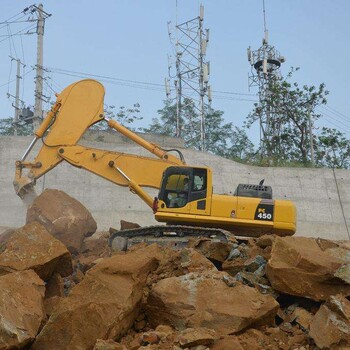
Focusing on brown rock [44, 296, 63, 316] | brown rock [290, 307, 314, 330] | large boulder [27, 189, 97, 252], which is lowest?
brown rock [290, 307, 314, 330]

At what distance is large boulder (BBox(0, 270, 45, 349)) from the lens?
18.0 feet

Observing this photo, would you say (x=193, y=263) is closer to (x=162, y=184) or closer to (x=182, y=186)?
(x=182, y=186)

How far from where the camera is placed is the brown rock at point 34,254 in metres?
7.19

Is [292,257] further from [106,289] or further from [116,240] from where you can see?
[116,240]

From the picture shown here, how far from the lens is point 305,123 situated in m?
31.0

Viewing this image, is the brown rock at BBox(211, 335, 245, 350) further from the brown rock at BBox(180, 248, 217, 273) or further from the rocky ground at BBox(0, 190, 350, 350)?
the brown rock at BBox(180, 248, 217, 273)

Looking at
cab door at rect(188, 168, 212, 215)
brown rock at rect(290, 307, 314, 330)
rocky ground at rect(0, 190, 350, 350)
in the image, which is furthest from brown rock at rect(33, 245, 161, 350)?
cab door at rect(188, 168, 212, 215)

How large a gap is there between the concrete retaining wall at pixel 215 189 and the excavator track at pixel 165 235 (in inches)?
334

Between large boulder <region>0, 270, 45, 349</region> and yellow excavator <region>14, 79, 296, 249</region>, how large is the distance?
4.23 meters

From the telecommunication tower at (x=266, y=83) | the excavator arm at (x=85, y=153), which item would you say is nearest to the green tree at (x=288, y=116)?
the telecommunication tower at (x=266, y=83)

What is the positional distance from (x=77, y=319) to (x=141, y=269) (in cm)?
107

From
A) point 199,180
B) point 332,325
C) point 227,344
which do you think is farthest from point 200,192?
point 227,344

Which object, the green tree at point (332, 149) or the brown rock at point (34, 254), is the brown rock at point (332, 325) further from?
the green tree at point (332, 149)

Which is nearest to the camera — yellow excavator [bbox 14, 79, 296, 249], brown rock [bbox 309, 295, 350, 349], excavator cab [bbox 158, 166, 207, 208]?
brown rock [bbox 309, 295, 350, 349]
